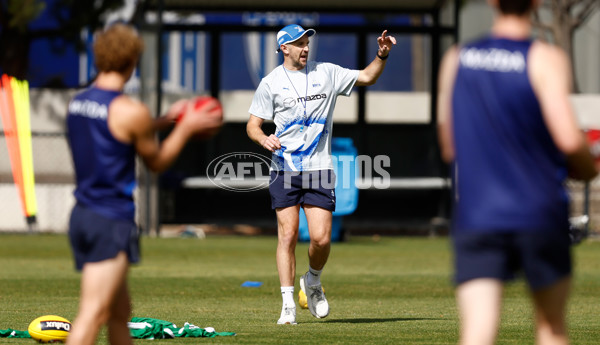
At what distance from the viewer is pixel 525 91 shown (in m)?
4.16

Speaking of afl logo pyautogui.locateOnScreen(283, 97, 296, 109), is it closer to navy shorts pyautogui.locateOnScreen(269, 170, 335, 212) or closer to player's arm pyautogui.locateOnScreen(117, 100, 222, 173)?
navy shorts pyautogui.locateOnScreen(269, 170, 335, 212)

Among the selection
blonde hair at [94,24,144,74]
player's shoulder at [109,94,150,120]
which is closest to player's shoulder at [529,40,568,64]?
player's shoulder at [109,94,150,120]

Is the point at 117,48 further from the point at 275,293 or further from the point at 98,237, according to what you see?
the point at 275,293

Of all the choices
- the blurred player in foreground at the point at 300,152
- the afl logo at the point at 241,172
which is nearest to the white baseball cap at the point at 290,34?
the blurred player in foreground at the point at 300,152

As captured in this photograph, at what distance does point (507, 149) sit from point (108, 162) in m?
1.73

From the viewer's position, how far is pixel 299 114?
867 centimetres

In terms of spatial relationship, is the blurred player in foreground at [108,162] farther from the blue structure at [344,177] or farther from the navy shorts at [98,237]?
the blue structure at [344,177]

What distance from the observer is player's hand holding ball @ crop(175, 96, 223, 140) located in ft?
16.4

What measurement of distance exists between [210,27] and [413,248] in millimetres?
5665

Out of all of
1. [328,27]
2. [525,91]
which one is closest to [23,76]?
[328,27]

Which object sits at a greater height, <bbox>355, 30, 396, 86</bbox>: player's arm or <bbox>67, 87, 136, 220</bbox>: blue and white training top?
<bbox>355, 30, 396, 86</bbox>: player's arm

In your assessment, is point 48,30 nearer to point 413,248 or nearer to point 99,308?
point 413,248

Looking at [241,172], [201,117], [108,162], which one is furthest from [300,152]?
[241,172]

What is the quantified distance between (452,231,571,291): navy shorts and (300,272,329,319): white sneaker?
14.5 ft
